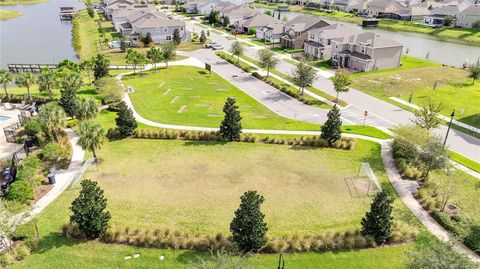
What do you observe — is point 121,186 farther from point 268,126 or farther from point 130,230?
point 268,126

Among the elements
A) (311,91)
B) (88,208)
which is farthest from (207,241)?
(311,91)

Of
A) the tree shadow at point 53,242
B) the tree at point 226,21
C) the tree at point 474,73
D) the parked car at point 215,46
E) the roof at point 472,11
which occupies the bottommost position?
the tree shadow at point 53,242

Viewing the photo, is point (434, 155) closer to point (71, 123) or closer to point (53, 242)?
point (53, 242)

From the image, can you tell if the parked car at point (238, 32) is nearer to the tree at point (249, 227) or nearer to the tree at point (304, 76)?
the tree at point (304, 76)

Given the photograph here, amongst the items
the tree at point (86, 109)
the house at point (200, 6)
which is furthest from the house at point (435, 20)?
the tree at point (86, 109)

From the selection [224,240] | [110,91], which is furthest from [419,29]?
[224,240]

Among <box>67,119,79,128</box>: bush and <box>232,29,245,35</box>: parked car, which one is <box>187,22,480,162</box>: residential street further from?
<box>232,29,245,35</box>: parked car
